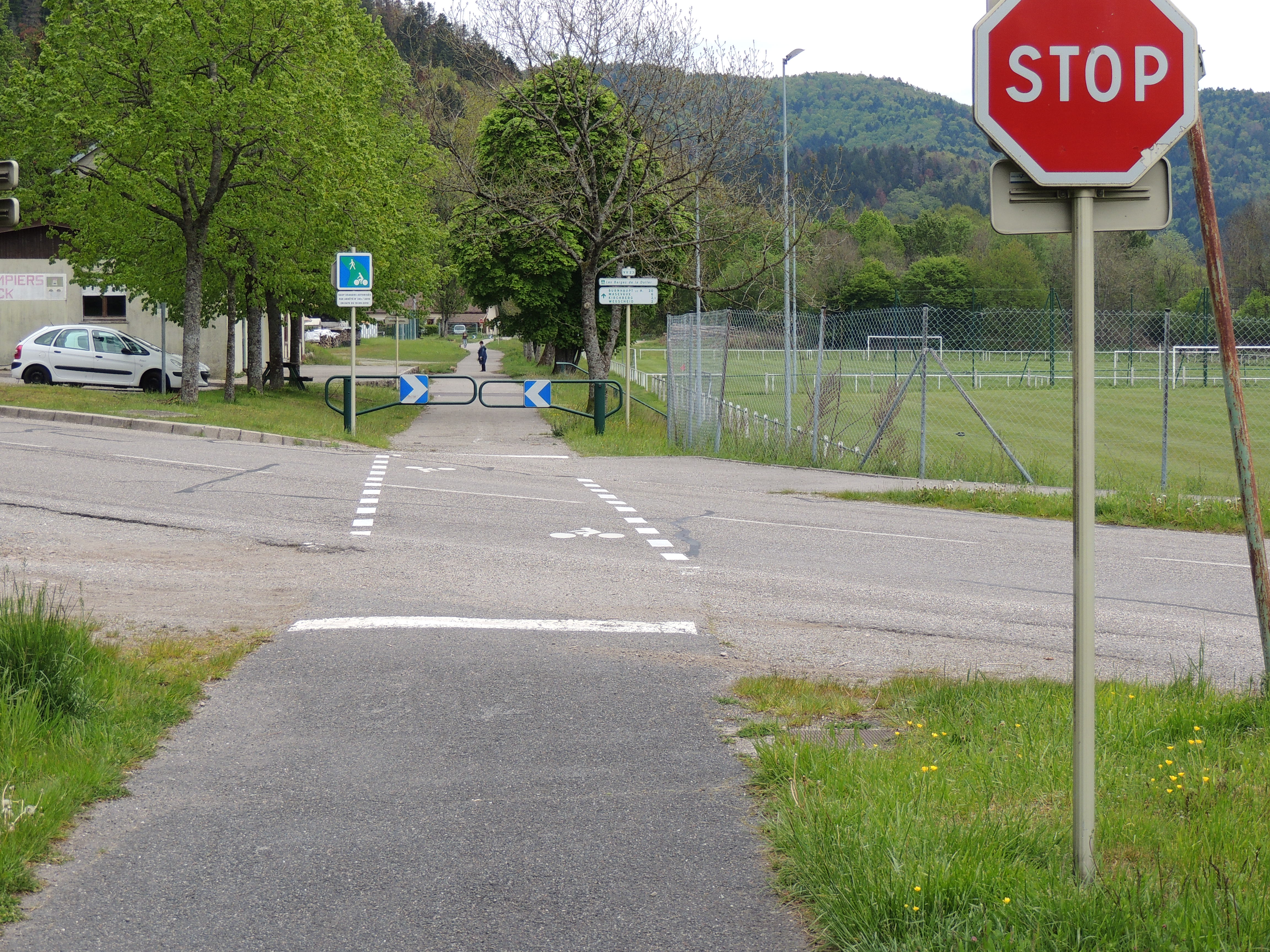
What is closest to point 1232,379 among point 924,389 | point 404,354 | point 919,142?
point 924,389

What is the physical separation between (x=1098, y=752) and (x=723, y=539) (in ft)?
23.6

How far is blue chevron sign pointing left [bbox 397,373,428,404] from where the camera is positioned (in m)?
24.4

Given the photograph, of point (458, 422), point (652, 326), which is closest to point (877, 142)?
point (652, 326)

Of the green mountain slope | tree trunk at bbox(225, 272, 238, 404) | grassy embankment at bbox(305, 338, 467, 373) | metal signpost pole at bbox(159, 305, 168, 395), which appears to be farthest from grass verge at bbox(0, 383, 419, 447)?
the green mountain slope

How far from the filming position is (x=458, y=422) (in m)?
31.6

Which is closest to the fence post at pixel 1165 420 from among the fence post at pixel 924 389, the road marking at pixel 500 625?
the fence post at pixel 924 389

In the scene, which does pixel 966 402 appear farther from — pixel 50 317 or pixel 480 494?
pixel 50 317

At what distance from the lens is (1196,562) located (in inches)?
458

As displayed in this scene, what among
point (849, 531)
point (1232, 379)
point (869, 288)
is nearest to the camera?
point (1232, 379)

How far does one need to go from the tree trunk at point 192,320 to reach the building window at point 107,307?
58.1ft

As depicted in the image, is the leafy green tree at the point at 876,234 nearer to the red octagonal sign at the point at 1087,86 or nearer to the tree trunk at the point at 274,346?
the tree trunk at the point at 274,346

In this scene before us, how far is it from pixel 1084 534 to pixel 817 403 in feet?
A: 56.2

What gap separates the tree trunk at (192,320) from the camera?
27484 millimetres

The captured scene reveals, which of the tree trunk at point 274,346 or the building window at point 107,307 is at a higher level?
the building window at point 107,307
